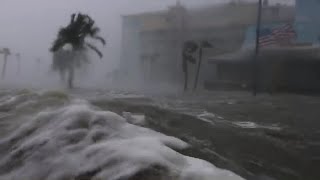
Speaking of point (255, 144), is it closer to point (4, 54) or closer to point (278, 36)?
point (278, 36)

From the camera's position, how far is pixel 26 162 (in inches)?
208

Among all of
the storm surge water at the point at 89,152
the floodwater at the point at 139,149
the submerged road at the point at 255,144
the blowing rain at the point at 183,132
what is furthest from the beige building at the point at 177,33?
the storm surge water at the point at 89,152

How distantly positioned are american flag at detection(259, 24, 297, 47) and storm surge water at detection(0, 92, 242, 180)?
24.3 m

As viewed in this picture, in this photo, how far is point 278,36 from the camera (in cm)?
3100

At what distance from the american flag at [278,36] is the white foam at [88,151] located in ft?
79.9

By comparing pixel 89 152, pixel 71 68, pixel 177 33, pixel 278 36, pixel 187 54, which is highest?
pixel 177 33

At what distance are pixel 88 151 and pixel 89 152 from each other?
0.05 metres

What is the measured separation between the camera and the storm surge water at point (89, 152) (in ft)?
13.7

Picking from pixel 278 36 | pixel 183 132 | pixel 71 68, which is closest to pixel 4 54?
pixel 71 68

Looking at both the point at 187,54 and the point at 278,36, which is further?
the point at 187,54

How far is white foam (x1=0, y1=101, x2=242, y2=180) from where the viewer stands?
4.25 m

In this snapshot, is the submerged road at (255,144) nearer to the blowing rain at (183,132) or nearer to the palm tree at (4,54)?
the blowing rain at (183,132)

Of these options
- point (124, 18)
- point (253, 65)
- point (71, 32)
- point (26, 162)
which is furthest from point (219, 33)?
point (26, 162)

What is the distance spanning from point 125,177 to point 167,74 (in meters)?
39.3
